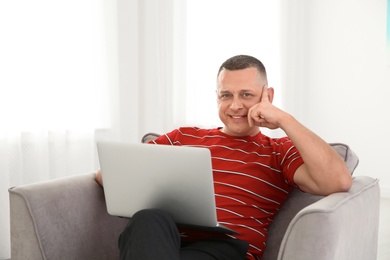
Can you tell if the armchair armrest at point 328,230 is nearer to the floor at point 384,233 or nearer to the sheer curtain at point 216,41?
the floor at point 384,233

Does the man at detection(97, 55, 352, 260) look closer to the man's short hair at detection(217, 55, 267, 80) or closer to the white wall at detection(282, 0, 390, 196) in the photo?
the man's short hair at detection(217, 55, 267, 80)

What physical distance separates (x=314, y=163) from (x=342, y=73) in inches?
146

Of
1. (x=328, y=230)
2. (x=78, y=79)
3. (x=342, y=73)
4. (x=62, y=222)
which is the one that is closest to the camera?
(x=328, y=230)

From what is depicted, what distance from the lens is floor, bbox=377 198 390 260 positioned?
2.97 m

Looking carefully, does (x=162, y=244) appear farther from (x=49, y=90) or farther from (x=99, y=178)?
(x=49, y=90)

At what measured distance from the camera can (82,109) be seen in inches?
130

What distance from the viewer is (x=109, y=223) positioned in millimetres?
1803

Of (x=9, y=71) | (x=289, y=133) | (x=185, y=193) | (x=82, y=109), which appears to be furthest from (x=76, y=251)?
(x=82, y=109)

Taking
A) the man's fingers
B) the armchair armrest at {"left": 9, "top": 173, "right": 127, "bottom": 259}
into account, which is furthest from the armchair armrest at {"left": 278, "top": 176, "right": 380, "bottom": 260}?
the armchair armrest at {"left": 9, "top": 173, "right": 127, "bottom": 259}

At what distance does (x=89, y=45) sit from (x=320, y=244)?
2.40 meters

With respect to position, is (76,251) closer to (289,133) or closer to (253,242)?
(253,242)

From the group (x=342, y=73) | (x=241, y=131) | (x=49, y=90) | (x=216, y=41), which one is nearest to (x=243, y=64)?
(x=241, y=131)

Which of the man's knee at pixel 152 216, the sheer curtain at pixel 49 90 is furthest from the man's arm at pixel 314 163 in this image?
the sheer curtain at pixel 49 90

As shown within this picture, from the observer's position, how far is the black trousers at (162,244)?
4.19ft
